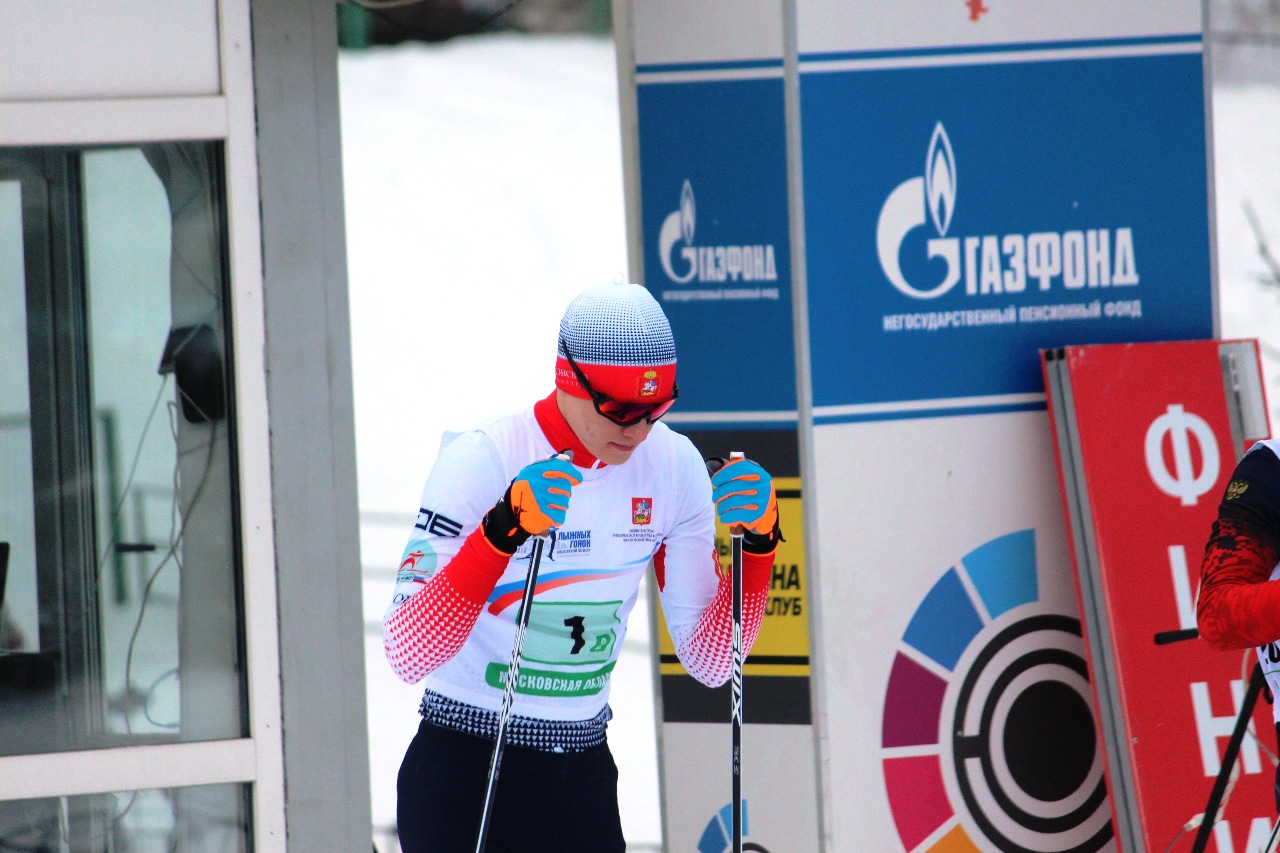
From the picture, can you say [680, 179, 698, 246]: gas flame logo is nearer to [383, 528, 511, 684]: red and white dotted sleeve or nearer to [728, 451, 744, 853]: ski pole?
[728, 451, 744, 853]: ski pole

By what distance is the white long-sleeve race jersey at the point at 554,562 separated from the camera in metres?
2.05

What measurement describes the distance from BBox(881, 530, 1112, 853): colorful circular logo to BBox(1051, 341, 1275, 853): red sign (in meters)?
0.17

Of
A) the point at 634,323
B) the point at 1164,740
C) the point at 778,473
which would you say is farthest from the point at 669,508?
the point at 1164,740

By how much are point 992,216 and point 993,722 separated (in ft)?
4.29

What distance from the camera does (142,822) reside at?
3246 mm

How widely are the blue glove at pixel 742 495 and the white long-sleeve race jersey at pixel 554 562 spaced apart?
126 millimetres

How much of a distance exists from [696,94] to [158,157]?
1331 mm

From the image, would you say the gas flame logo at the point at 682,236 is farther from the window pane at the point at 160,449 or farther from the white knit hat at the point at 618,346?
the white knit hat at the point at 618,346

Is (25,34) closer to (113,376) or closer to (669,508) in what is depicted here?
(113,376)

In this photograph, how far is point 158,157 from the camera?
321 centimetres

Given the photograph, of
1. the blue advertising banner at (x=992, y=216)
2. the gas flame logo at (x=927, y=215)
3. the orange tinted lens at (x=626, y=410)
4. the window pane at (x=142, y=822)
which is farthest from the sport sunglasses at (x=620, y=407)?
the window pane at (x=142, y=822)

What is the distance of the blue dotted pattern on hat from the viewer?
1960 millimetres

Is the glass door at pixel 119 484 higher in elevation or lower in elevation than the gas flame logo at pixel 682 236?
lower

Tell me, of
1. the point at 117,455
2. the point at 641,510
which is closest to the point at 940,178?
the point at 641,510
